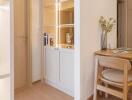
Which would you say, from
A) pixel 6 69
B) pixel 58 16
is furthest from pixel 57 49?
pixel 6 69

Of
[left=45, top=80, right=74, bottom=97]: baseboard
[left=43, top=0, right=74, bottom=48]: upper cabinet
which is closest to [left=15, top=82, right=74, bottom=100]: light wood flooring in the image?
[left=45, top=80, right=74, bottom=97]: baseboard

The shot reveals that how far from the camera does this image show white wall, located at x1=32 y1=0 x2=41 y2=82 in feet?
12.8

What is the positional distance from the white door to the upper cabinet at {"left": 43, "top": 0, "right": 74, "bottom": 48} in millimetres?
1757

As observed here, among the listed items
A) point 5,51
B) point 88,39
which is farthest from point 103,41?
point 5,51

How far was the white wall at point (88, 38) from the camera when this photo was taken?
9.05 ft

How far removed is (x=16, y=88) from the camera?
3.62 meters

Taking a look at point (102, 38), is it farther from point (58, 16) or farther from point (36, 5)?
point (36, 5)

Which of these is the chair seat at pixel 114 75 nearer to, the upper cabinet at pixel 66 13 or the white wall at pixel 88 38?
the white wall at pixel 88 38

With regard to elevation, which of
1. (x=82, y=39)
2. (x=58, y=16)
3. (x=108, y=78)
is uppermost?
(x=58, y=16)

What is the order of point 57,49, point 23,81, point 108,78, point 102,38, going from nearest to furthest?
point 108,78, point 102,38, point 57,49, point 23,81

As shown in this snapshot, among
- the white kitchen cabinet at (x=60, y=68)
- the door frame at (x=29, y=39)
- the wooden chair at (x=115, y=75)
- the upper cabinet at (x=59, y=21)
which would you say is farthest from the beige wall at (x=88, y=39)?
the door frame at (x=29, y=39)

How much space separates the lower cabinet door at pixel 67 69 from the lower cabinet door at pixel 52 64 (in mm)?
166

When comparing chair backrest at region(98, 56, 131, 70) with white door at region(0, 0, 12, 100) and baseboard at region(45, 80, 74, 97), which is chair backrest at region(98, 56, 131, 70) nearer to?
baseboard at region(45, 80, 74, 97)

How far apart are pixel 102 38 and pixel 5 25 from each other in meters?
1.87
